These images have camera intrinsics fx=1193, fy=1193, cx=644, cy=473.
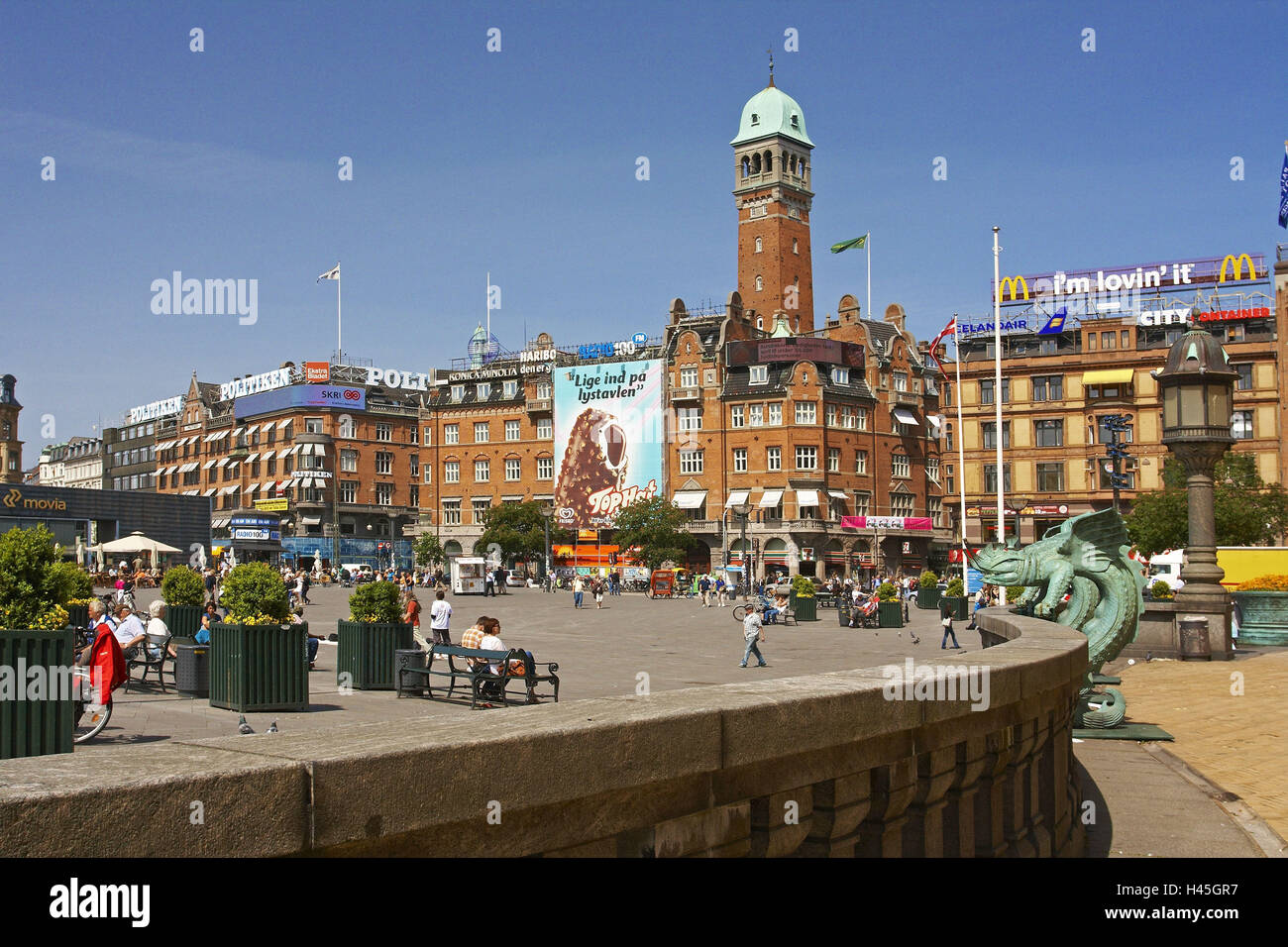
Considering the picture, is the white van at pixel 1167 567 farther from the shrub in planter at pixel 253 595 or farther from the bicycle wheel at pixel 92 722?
the bicycle wheel at pixel 92 722

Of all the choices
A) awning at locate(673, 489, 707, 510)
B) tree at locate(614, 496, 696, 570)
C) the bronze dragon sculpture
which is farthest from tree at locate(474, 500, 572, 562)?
the bronze dragon sculpture

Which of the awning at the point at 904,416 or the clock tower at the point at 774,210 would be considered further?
the clock tower at the point at 774,210

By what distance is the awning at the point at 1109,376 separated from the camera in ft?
253

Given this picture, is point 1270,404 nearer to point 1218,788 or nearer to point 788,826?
point 1218,788

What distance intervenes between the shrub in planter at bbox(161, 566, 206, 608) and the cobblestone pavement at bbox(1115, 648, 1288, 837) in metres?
17.6

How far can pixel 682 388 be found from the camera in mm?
81500

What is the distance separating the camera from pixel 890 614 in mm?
39906

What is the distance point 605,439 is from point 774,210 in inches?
935

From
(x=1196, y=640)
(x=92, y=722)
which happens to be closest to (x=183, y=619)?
(x=92, y=722)

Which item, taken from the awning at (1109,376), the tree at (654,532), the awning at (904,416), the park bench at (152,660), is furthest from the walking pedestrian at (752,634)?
the awning at (1109,376)

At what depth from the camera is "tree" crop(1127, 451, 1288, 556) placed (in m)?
48.2

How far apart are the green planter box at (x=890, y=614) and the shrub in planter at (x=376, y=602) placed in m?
24.5

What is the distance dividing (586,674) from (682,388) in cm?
5986
